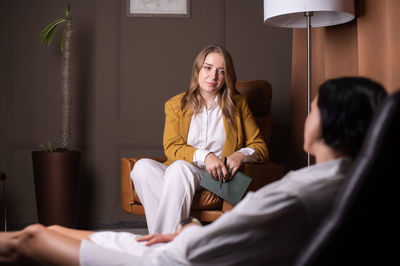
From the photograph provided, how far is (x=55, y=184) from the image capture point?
300cm

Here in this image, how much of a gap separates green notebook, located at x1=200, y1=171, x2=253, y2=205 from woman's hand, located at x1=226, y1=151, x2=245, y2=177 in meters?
0.03

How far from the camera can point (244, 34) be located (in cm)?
359

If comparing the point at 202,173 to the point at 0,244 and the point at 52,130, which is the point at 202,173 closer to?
the point at 0,244

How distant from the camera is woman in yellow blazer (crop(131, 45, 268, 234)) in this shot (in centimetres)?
236

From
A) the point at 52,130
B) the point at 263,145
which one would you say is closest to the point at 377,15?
the point at 263,145

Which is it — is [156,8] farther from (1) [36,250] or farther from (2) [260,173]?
(1) [36,250]

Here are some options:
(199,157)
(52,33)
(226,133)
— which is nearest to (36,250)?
(199,157)

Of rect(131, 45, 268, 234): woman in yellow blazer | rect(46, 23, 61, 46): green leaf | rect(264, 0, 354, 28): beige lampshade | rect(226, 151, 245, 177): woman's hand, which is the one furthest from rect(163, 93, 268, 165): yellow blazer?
rect(46, 23, 61, 46): green leaf

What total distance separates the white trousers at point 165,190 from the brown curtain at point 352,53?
42.6 inches

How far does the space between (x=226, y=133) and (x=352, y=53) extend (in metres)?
0.90

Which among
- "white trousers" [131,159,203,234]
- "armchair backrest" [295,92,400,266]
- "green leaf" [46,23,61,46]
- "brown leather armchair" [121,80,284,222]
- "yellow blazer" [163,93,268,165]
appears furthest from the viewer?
"green leaf" [46,23,61,46]

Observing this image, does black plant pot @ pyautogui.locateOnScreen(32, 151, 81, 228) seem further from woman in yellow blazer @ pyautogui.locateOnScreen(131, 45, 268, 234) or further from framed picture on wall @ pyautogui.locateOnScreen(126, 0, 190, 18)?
framed picture on wall @ pyautogui.locateOnScreen(126, 0, 190, 18)

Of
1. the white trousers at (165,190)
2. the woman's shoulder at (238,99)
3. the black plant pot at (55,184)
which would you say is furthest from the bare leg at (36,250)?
the black plant pot at (55,184)

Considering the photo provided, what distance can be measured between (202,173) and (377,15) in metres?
1.26
